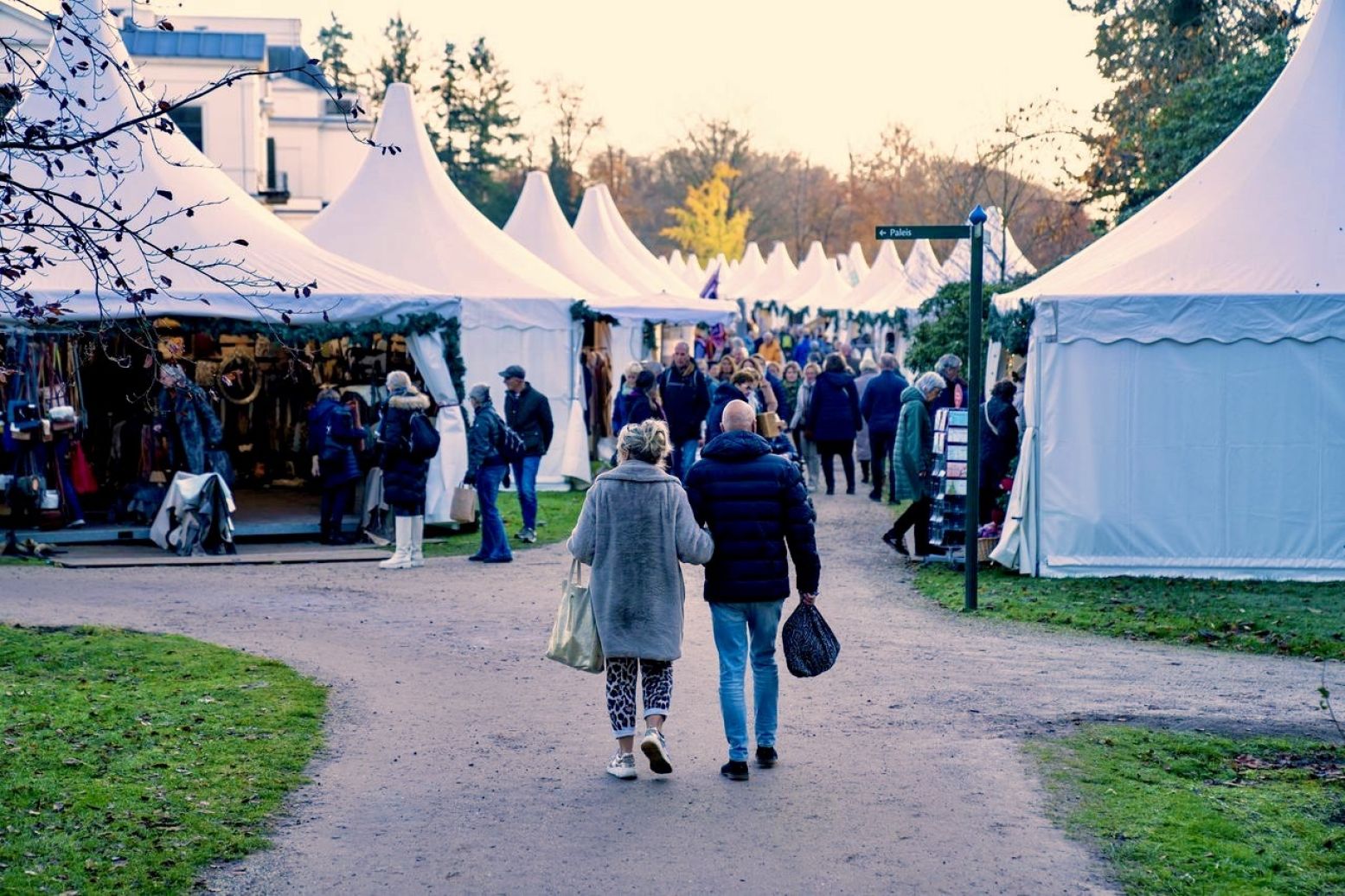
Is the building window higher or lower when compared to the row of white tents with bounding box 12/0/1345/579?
higher

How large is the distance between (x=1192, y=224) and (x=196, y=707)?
988 centimetres

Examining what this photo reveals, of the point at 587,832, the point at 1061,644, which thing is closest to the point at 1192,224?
the point at 1061,644

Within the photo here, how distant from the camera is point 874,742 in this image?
8.68 meters

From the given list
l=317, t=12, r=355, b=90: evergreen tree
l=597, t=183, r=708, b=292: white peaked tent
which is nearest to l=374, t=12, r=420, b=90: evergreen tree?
l=317, t=12, r=355, b=90: evergreen tree

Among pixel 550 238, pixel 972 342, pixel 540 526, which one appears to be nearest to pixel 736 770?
pixel 972 342

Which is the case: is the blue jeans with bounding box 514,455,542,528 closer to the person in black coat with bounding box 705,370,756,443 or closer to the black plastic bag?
the person in black coat with bounding box 705,370,756,443

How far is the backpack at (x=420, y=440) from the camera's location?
14.9 meters

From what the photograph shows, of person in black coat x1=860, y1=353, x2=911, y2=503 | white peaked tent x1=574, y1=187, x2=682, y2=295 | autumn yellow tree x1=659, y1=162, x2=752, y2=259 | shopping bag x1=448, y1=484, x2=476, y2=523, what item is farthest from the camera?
autumn yellow tree x1=659, y1=162, x2=752, y2=259

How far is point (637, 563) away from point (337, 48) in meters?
70.1

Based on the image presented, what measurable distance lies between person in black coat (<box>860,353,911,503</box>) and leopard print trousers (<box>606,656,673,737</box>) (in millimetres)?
12761

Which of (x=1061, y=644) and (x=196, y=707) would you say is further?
(x=1061, y=644)

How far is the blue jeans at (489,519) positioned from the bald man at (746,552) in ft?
25.6

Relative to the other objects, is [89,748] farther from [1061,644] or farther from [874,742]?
[1061,644]

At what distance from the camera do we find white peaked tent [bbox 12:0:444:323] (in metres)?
15.6
